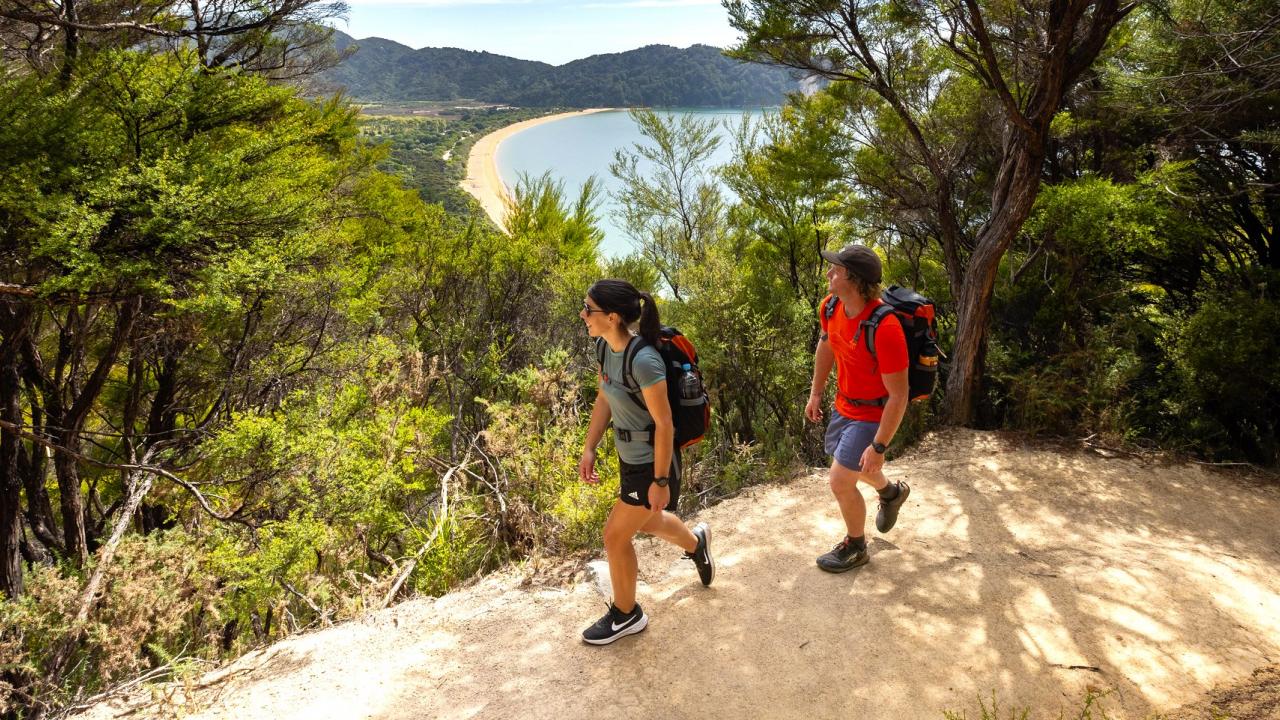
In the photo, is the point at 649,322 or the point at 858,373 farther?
the point at 858,373

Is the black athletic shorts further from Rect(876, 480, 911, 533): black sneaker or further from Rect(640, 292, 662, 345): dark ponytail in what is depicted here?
Rect(876, 480, 911, 533): black sneaker

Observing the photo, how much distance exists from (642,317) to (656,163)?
63.2 ft

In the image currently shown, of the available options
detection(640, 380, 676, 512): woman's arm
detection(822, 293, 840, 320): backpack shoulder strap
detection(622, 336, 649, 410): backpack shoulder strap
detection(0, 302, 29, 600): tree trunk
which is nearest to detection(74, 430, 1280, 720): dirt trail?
detection(640, 380, 676, 512): woman's arm

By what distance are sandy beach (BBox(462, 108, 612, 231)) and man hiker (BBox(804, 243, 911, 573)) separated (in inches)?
764

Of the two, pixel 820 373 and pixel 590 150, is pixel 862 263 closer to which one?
pixel 820 373

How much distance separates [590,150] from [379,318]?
4626 centimetres

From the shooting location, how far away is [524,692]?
122 inches

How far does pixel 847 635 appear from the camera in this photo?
3.34 m

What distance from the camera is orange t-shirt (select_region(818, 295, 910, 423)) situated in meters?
3.13

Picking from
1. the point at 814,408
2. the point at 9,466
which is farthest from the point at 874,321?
the point at 9,466

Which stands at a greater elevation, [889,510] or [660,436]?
[660,436]

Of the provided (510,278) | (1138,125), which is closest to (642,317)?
(1138,125)

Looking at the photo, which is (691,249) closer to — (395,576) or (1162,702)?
(395,576)

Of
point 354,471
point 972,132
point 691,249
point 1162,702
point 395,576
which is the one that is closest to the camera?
point 1162,702
